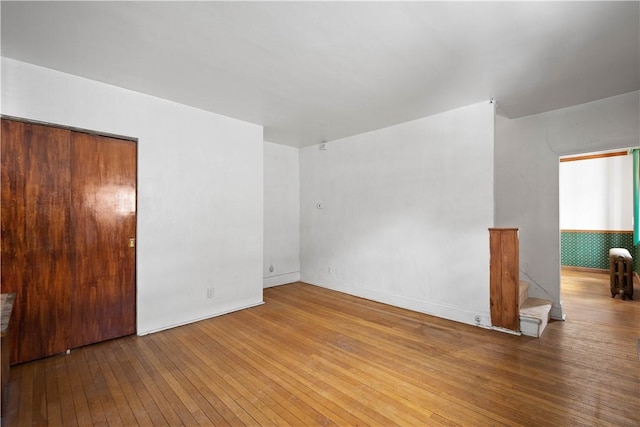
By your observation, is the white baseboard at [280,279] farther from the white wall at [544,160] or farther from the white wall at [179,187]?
the white wall at [544,160]

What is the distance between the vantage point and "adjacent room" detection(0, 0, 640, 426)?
2.04 m

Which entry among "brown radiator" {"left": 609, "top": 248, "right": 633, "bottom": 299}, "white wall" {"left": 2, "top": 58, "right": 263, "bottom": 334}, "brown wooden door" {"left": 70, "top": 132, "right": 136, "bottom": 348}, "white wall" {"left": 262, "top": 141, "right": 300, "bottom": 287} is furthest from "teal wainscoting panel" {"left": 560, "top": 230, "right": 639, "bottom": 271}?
"brown wooden door" {"left": 70, "top": 132, "right": 136, "bottom": 348}

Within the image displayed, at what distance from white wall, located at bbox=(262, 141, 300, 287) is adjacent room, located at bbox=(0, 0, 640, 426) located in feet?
2.89

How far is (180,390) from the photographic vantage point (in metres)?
2.23

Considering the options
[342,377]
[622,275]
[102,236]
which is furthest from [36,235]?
[622,275]

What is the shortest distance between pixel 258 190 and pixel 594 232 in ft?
24.1

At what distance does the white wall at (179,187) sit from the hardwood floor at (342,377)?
0.55 metres

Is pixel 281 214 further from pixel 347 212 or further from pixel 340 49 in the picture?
pixel 340 49

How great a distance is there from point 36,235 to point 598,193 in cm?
977

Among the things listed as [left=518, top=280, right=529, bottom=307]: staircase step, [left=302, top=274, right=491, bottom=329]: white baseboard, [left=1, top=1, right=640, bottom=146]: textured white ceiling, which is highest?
[left=1, top=1, right=640, bottom=146]: textured white ceiling

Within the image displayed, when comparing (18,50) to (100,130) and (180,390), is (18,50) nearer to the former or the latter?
(100,130)

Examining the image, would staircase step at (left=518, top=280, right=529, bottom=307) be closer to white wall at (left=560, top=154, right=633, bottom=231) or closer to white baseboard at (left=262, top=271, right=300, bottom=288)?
white baseboard at (left=262, top=271, right=300, bottom=288)

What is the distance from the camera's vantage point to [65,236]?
2.83 metres

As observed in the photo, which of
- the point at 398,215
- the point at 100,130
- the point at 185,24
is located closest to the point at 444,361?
the point at 398,215
